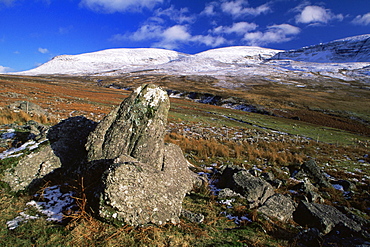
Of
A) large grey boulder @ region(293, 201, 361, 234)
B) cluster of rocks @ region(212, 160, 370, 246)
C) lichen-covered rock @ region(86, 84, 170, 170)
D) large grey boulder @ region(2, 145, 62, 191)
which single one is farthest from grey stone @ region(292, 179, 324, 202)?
large grey boulder @ region(2, 145, 62, 191)

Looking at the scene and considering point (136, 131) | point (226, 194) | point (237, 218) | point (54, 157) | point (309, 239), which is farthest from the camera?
point (226, 194)

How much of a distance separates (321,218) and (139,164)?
6802 mm

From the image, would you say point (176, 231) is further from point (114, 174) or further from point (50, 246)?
point (50, 246)

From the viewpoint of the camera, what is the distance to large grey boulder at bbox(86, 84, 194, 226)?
16.2ft

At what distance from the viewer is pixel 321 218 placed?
7.07m

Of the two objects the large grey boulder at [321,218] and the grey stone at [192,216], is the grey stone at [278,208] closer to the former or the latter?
the large grey boulder at [321,218]

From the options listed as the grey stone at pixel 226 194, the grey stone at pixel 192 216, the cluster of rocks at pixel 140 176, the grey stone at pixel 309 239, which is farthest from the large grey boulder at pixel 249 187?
the grey stone at pixel 192 216

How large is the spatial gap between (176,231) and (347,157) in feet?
72.2

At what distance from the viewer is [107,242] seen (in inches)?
166

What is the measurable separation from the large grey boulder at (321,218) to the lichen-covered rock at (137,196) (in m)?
5.03

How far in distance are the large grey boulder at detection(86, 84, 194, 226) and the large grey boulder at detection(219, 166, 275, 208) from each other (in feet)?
6.63

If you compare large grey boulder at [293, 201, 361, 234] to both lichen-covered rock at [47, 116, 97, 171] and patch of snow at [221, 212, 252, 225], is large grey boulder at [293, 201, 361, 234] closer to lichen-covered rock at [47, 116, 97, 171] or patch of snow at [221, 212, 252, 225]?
patch of snow at [221, 212, 252, 225]

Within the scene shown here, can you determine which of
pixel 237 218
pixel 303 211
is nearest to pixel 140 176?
pixel 237 218

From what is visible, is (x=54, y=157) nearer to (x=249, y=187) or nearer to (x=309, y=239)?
(x=249, y=187)
